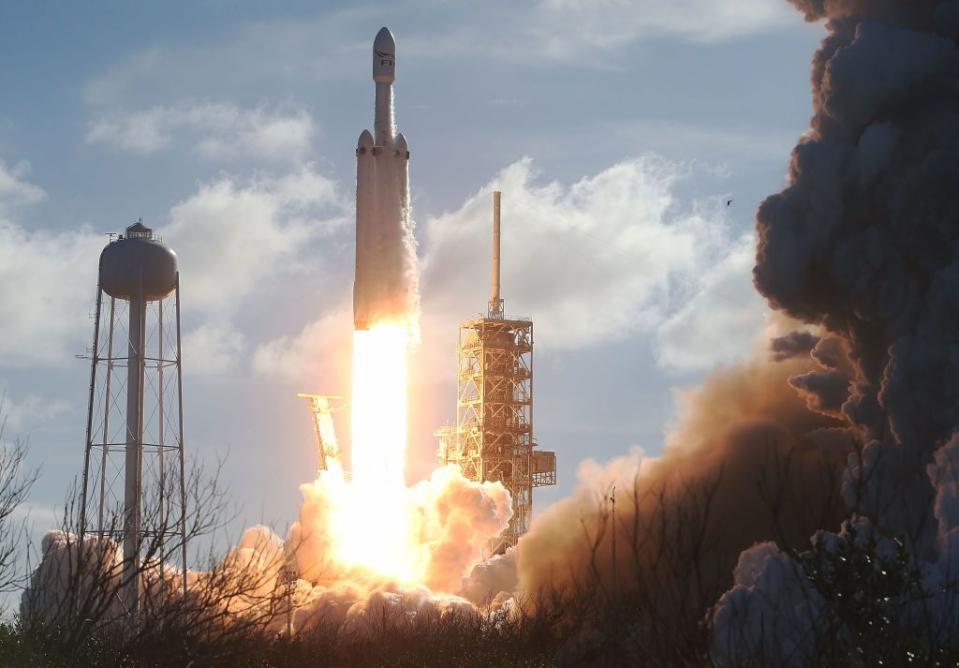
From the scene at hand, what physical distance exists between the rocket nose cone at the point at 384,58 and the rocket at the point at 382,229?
0.03 metres

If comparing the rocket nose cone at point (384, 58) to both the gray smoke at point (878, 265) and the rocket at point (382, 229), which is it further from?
the gray smoke at point (878, 265)

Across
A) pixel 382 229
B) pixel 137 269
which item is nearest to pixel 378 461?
pixel 382 229

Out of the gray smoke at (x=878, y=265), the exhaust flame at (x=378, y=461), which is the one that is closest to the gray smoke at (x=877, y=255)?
the gray smoke at (x=878, y=265)

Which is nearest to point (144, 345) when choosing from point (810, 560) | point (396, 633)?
point (396, 633)

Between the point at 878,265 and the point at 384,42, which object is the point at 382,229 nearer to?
the point at 384,42

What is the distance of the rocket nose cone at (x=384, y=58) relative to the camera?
181 ft

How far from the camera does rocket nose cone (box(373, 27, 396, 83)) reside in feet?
181

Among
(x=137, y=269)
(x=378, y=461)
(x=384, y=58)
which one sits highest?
(x=384, y=58)

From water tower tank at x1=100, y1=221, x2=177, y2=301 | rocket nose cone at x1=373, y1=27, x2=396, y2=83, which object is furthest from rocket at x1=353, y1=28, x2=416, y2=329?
water tower tank at x1=100, y1=221, x2=177, y2=301

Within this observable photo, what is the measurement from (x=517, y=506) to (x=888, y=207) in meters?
40.9

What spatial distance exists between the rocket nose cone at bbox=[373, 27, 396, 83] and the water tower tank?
13.8 meters

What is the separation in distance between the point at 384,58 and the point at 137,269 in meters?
14.8

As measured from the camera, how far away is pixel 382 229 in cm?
5438

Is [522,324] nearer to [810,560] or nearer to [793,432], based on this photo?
Answer: [793,432]
